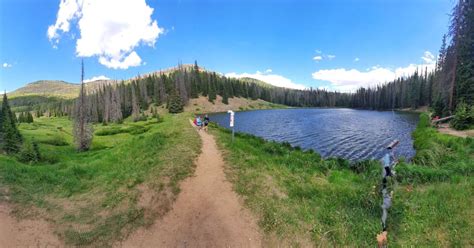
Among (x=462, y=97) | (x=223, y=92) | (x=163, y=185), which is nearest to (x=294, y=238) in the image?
(x=163, y=185)

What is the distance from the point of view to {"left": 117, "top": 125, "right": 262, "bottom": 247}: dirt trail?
33.6ft

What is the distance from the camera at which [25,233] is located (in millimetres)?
10852

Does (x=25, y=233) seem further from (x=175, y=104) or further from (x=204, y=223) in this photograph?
(x=175, y=104)

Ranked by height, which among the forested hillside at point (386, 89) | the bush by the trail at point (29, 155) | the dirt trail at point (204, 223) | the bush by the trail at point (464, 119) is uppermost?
the forested hillside at point (386, 89)

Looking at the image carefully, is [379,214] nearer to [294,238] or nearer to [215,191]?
[294,238]

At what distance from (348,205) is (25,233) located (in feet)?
44.1

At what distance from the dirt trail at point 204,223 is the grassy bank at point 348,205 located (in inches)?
27.5

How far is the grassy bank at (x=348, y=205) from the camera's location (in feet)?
32.1

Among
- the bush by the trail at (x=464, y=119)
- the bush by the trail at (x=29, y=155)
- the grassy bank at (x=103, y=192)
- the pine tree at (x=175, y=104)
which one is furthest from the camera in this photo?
the pine tree at (x=175, y=104)

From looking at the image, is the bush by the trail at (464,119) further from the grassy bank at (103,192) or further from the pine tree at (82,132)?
the pine tree at (82,132)

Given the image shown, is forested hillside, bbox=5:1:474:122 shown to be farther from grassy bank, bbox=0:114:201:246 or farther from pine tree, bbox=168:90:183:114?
grassy bank, bbox=0:114:201:246

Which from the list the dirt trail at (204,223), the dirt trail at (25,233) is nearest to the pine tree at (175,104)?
the dirt trail at (204,223)

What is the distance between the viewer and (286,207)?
11969 mm

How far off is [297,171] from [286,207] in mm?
5683
